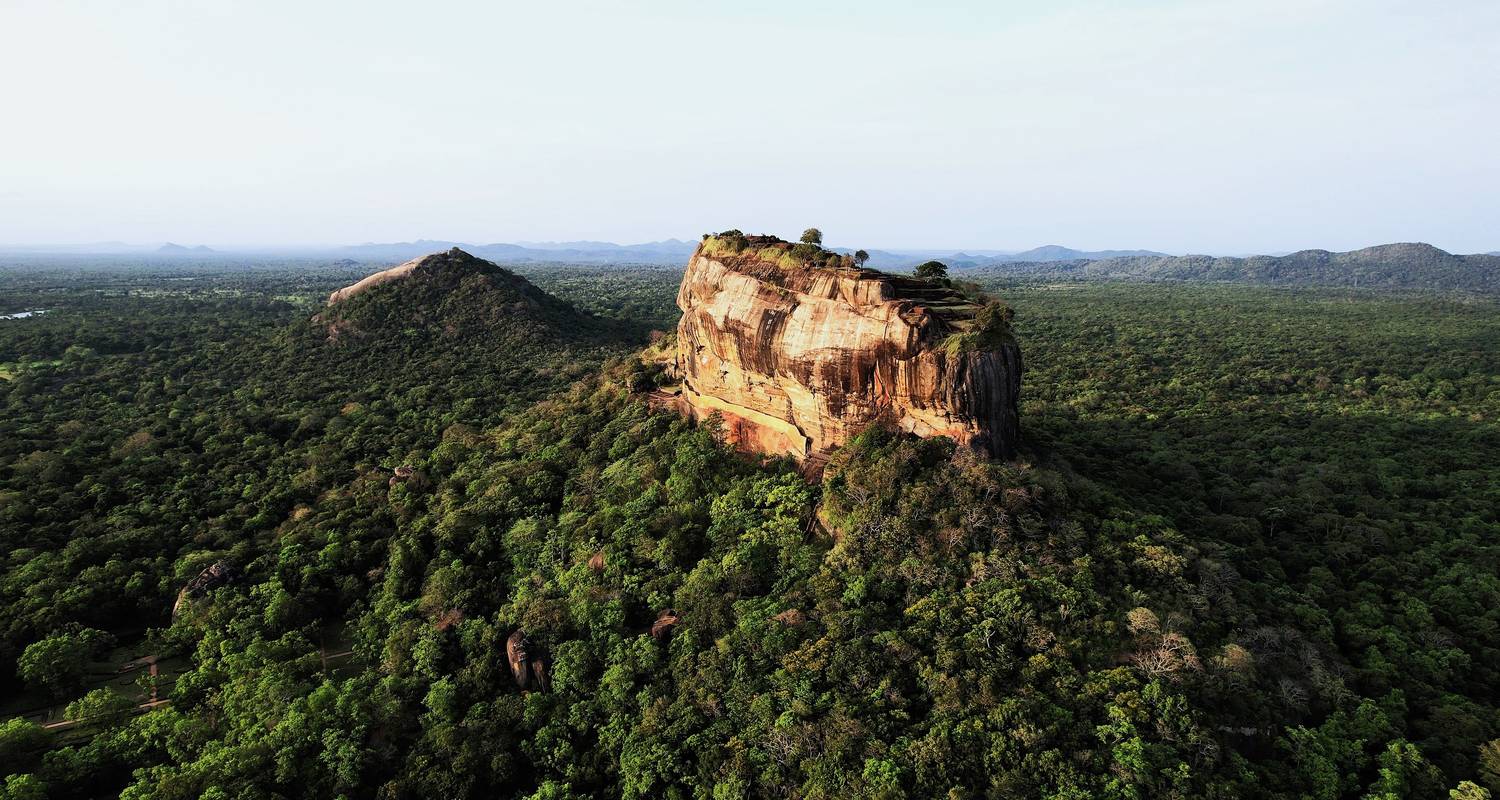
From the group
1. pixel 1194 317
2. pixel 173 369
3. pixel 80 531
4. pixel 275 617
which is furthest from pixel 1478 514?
pixel 173 369

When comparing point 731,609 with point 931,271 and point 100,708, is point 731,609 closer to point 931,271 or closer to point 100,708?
point 931,271

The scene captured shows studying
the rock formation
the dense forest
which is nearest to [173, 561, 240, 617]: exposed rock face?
the dense forest

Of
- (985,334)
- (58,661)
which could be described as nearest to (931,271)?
(985,334)

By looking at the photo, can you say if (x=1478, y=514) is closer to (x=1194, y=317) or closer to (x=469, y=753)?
A: (x=469, y=753)

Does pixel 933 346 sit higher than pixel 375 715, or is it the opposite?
pixel 933 346

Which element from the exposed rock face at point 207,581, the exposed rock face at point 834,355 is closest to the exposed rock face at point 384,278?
the exposed rock face at point 207,581

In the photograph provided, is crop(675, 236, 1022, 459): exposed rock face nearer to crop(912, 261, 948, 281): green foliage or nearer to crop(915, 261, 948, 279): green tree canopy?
crop(912, 261, 948, 281): green foliage
